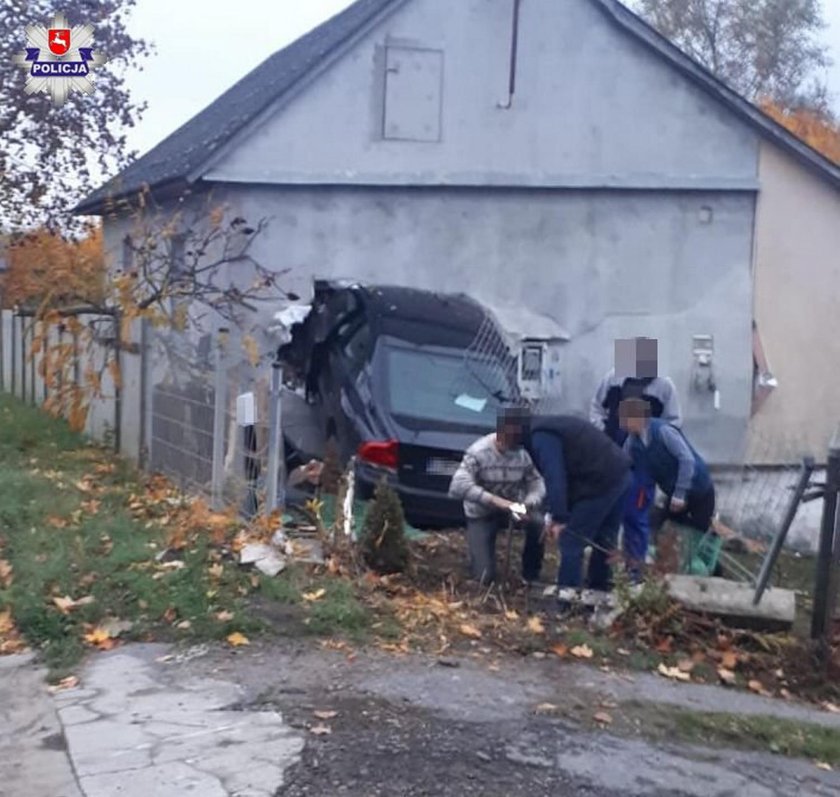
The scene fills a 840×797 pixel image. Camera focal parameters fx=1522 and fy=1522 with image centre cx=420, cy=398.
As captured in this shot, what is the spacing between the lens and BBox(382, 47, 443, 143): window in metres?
15.1

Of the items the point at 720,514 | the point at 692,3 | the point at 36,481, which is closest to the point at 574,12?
the point at 720,514

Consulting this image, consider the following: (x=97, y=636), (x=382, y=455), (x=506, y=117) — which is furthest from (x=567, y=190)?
(x=97, y=636)

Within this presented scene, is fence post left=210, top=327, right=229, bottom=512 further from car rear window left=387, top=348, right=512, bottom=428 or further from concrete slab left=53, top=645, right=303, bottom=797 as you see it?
concrete slab left=53, top=645, right=303, bottom=797

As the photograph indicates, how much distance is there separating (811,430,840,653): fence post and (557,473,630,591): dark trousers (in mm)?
1237

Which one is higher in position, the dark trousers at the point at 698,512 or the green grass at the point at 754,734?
the dark trousers at the point at 698,512

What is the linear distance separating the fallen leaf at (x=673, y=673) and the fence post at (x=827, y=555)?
2.80 feet

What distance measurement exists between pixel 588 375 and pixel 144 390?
464cm

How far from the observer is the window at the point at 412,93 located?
15.1 m

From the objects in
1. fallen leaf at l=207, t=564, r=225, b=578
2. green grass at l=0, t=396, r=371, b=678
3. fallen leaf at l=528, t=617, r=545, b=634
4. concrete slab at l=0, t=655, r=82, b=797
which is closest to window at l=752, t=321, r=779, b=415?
green grass at l=0, t=396, r=371, b=678

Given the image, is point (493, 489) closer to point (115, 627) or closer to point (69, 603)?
point (115, 627)

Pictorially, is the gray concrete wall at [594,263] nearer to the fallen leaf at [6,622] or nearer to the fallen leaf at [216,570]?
the fallen leaf at [216,570]


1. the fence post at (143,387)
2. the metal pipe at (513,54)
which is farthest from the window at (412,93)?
the fence post at (143,387)

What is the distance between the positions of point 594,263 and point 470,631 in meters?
8.40

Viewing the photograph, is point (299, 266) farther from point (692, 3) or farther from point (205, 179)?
point (692, 3)
